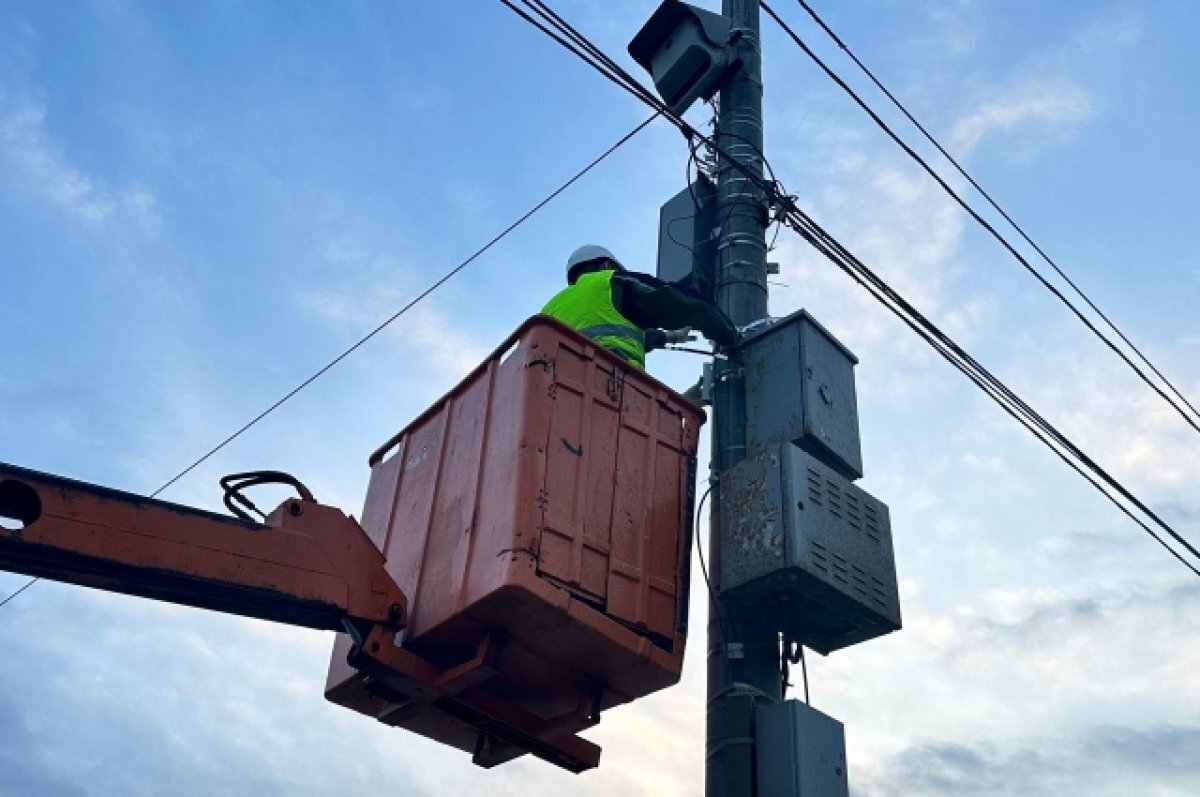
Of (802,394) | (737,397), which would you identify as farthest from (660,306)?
(802,394)

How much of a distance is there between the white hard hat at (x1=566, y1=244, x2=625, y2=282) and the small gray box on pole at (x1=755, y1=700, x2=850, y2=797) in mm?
3098

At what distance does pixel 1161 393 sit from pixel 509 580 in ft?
22.7

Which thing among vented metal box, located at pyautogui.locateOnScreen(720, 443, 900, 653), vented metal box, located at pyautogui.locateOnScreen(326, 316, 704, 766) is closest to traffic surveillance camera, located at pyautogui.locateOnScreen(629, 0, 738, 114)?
vented metal box, located at pyautogui.locateOnScreen(326, 316, 704, 766)

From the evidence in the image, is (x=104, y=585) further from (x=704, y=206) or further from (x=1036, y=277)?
(x=1036, y=277)

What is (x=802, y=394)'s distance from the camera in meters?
6.79

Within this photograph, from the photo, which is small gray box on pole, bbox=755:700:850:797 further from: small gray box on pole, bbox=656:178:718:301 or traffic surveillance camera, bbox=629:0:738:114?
traffic surveillance camera, bbox=629:0:738:114

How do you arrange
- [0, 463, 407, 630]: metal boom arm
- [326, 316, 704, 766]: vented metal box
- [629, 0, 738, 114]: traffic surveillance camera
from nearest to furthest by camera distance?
1. [0, 463, 407, 630]: metal boom arm
2. [326, 316, 704, 766]: vented metal box
3. [629, 0, 738, 114]: traffic surveillance camera

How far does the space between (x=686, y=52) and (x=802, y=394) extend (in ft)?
9.69

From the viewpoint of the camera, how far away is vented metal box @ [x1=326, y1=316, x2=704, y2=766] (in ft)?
17.9

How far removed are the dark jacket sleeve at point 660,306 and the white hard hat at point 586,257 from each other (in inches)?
31.2

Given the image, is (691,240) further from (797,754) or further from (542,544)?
(797,754)

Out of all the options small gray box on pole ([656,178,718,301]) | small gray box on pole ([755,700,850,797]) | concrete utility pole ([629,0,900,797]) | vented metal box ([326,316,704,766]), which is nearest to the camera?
vented metal box ([326,316,704,766])

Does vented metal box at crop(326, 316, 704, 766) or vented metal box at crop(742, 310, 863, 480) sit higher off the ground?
vented metal box at crop(742, 310, 863, 480)

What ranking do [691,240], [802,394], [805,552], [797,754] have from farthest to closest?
[691,240] → [802,394] → [805,552] → [797,754]
